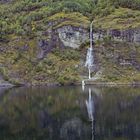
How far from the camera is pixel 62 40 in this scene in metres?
182

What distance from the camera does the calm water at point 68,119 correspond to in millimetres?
58781

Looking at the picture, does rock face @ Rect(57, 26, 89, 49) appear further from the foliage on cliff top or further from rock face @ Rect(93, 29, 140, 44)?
rock face @ Rect(93, 29, 140, 44)

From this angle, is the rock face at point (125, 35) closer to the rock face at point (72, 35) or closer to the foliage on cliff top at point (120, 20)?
the foliage on cliff top at point (120, 20)

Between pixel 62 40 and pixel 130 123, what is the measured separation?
391ft

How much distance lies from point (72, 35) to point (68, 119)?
113 meters

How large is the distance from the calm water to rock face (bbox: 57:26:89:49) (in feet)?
265

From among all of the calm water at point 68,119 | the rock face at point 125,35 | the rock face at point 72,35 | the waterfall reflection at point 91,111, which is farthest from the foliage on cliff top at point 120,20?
the waterfall reflection at point 91,111

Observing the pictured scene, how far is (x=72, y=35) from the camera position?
183000mm

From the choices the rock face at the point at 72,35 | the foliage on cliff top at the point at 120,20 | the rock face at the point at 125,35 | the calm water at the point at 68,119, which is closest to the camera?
the calm water at the point at 68,119

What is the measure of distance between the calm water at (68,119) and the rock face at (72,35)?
8076cm

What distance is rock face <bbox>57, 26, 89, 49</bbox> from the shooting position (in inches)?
7146

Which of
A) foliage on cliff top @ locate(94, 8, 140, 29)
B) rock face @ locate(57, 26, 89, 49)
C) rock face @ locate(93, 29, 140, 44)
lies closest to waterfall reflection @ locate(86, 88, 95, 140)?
rock face @ locate(93, 29, 140, 44)

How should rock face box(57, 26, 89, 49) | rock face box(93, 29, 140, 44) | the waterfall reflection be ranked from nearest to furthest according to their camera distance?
the waterfall reflection < rock face box(93, 29, 140, 44) < rock face box(57, 26, 89, 49)

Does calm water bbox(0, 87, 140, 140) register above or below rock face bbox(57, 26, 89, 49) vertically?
below
